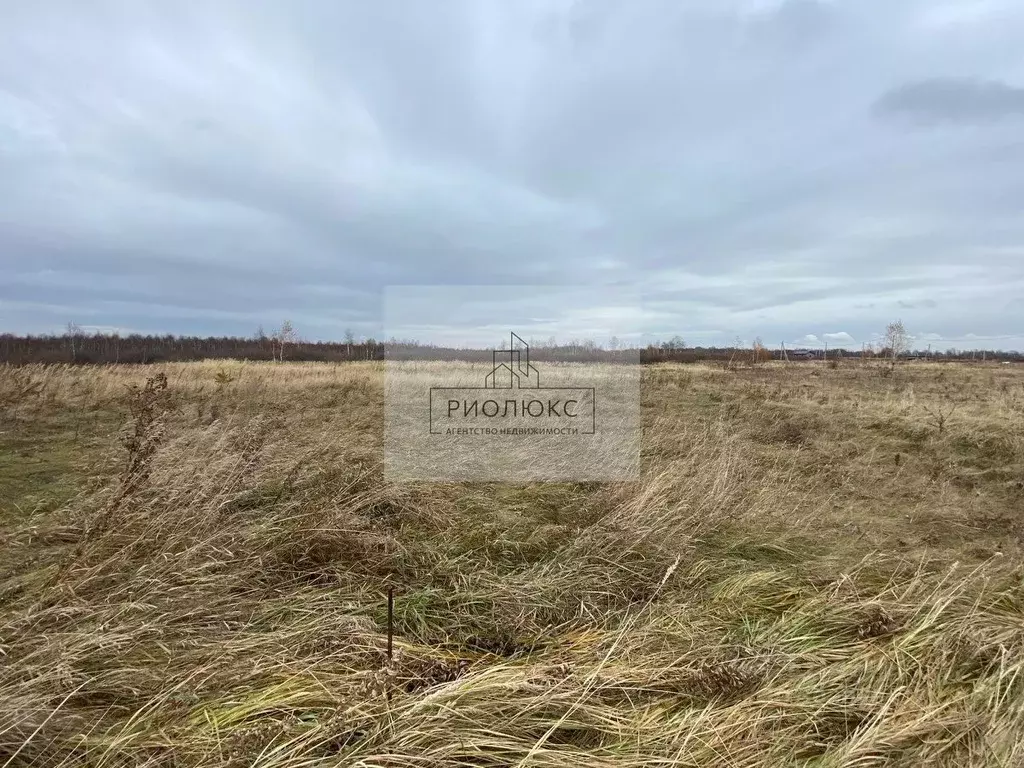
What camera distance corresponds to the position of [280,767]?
1725mm

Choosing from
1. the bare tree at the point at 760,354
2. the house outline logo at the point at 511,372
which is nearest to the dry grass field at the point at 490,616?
the house outline logo at the point at 511,372

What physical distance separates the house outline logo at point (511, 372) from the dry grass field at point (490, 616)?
784 centimetres

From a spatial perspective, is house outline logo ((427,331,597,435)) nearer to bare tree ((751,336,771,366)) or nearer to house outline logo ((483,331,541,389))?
house outline logo ((483,331,541,389))

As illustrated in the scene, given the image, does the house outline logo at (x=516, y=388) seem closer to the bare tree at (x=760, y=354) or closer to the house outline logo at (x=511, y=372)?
the house outline logo at (x=511, y=372)

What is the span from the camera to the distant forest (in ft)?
90.0

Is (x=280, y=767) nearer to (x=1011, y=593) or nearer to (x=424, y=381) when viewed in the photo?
(x=1011, y=593)

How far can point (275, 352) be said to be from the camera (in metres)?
41.5

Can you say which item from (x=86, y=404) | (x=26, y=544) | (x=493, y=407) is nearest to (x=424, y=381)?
(x=493, y=407)

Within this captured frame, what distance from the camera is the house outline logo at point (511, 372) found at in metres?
13.6

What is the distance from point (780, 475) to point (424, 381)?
9839 mm

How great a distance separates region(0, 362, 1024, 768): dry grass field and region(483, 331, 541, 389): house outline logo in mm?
7836

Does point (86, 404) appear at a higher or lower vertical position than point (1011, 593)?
higher

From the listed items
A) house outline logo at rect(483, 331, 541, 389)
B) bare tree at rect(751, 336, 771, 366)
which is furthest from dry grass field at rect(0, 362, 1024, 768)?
bare tree at rect(751, 336, 771, 366)

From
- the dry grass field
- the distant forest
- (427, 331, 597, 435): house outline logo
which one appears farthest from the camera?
the distant forest
